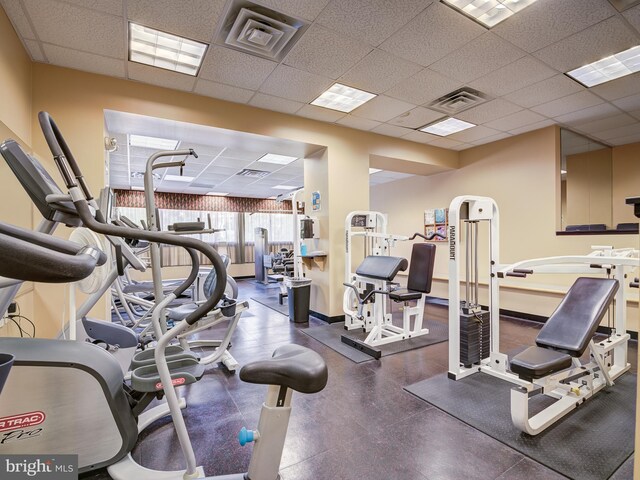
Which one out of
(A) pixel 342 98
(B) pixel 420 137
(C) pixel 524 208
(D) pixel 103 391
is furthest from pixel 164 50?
(C) pixel 524 208

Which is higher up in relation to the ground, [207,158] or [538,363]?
[207,158]

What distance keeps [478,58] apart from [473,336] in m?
2.64

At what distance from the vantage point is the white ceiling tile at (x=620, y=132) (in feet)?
15.5

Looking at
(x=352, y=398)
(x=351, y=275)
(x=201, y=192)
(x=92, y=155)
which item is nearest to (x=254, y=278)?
(x=201, y=192)

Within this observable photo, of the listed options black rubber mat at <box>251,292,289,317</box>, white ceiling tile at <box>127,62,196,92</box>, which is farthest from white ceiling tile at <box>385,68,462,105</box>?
black rubber mat at <box>251,292,289,317</box>

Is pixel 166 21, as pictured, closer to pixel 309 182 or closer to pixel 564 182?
pixel 309 182

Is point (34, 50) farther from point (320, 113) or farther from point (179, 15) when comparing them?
point (320, 113)

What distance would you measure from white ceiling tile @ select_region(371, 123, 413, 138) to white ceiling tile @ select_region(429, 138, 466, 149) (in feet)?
2.37

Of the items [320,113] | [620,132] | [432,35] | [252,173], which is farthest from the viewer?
[252,173]

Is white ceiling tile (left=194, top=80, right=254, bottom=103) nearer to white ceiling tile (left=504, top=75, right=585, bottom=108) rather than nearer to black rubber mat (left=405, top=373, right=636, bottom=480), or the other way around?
white ceiling tile (left=504, top=75, right=585, bottom=108)

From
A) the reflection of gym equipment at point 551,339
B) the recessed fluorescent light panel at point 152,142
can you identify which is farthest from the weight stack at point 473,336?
the recessed fluorescent light panel at point 152,142

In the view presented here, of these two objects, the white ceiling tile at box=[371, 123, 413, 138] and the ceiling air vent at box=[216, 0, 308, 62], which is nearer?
the ceiling air vent at box=[216, 0, 308, 62]

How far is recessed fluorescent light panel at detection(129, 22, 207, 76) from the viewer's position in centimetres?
267

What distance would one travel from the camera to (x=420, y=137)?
17.5ft
